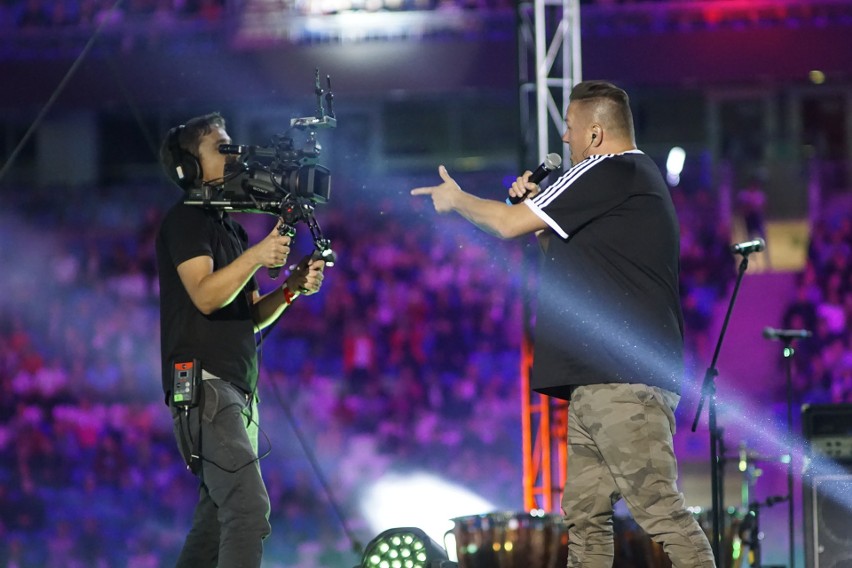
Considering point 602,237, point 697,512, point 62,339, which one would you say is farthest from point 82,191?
point 602,237

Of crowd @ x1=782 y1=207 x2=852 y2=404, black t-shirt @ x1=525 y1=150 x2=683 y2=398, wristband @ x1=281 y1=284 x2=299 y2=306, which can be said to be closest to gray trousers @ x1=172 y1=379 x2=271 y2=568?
wristband @ x1=281 y1=284 x2=299 y2=306

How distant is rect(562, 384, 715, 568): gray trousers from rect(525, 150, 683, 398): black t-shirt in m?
0.06

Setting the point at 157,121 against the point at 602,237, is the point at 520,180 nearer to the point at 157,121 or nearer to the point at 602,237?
the point at 602,237

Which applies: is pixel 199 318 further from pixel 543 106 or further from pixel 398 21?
pixel 398 21

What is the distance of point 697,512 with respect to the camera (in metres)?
4.29

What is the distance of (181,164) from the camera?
131 inches

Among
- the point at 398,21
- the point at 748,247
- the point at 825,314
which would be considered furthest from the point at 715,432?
the point at 398,21

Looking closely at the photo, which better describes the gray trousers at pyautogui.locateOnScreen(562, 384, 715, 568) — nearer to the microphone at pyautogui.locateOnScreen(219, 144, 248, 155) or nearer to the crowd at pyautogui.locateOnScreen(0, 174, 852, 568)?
the microphone at pyautogui.locateOnScreen(219, 144, 248, 155)

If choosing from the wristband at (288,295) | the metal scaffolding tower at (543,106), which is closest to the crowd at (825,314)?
the metal scaffolding tower at (543,106)

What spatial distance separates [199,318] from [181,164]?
1.53 feet

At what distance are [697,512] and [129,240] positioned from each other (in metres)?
8.12

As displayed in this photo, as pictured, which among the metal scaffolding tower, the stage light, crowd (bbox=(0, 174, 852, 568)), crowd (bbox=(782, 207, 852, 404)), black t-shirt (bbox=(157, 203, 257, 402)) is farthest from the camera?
crowd (bbox=(782, 207, 852, 404))

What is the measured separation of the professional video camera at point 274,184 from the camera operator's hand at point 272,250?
0.38 ft

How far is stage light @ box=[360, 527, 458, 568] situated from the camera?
366 centimetres
